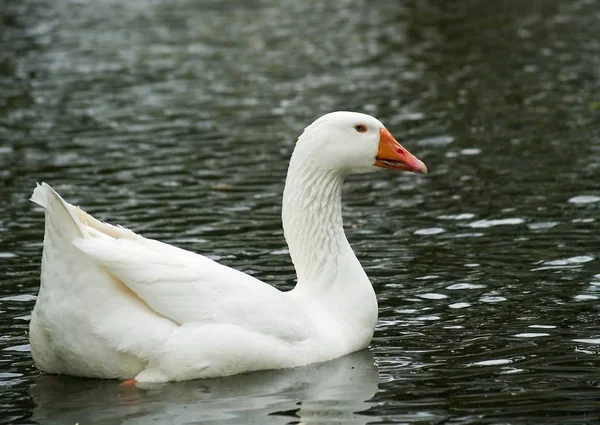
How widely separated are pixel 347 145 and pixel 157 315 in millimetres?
2128

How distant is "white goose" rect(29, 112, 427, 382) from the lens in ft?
26.6

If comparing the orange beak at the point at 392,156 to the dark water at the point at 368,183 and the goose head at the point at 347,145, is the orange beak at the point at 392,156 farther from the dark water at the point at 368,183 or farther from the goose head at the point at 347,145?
the dark water at the point at 368,183

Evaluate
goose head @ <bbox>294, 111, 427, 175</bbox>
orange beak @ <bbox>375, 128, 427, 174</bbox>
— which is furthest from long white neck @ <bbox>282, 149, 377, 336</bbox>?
orange beak @ <bbox>375, 128, 427, 174</bbox>

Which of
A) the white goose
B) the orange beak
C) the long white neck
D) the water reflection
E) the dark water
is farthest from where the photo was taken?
the orange beak

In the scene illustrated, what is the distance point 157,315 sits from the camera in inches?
324

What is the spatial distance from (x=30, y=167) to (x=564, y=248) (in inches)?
327

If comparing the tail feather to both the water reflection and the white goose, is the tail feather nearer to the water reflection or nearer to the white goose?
the white goose

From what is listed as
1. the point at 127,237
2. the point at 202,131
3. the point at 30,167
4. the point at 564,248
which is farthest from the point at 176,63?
the point at 127,237

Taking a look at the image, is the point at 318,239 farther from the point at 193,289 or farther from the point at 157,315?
the point at 157,315

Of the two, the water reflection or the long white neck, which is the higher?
the long white neck

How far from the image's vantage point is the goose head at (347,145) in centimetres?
909

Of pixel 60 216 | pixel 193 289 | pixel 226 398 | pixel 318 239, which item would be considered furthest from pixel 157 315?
pixel 318 239

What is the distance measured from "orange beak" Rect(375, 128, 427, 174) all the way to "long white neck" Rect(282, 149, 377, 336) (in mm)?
401

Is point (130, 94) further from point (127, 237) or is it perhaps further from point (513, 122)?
point (127, 237)
